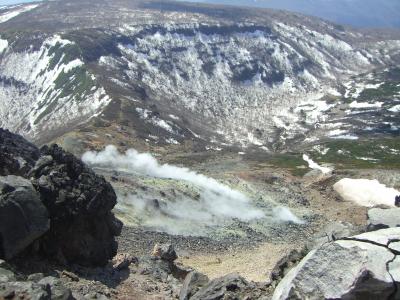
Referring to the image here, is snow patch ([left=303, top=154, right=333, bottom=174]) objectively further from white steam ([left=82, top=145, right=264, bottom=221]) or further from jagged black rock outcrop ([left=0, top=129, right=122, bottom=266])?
jagged black rock outcrop ([left=0, top=129, right=122, bottom=266])

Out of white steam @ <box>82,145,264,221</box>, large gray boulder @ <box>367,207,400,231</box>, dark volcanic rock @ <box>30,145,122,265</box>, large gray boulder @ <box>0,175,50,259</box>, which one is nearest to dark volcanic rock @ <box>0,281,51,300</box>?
large gray boulder @ <box>0,175,50,259</box>

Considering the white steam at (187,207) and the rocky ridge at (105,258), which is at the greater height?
the rocky ridge at (105,258)

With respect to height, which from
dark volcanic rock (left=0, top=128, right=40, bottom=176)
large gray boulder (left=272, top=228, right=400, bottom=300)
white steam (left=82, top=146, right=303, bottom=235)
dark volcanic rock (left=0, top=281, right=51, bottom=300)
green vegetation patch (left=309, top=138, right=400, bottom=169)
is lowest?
green vegetation patch (left=309, top=138, right=400, bottom=169)

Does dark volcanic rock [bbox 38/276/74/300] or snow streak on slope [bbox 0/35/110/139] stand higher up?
dark volcanic rock [bbox 38/276/74/300]

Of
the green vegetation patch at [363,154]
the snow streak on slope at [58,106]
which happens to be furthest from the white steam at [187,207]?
the snow streak on slope at [58,106]

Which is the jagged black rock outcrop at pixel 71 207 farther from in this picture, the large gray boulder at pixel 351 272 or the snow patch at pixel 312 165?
the snow patch at pixel 312 165

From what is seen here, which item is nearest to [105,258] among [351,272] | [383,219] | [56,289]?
[56,289]

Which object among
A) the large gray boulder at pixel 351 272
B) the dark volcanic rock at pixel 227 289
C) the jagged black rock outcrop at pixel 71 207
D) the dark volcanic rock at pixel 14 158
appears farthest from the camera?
the dark volcanic rock at pixel 14 158
